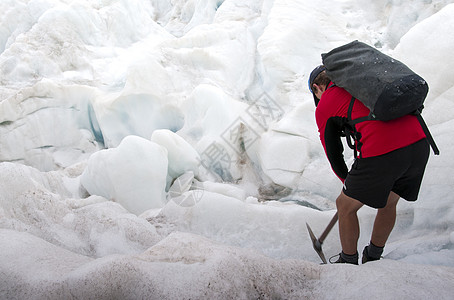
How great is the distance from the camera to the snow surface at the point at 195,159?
1.29 meters

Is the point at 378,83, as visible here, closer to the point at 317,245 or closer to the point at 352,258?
the point at 352,258

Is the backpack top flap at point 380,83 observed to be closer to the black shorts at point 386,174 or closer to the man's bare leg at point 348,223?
the black shorts at point 386,174

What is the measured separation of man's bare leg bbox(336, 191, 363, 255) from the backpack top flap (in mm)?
472

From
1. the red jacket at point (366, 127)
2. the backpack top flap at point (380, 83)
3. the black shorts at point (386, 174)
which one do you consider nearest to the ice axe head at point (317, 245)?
the black shorts at point (386, 174)

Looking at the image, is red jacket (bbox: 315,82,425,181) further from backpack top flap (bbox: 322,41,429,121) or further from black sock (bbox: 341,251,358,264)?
black sock (bbox: 341,251,358,264)

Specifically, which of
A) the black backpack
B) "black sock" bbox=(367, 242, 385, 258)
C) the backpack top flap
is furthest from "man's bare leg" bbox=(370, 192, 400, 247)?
the backpack top flap

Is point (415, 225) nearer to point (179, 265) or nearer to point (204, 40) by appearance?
point (179, 265)

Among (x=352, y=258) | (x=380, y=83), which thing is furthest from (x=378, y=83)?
(x=352, y=258)

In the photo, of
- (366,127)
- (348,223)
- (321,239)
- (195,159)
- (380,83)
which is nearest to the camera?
(380,83)

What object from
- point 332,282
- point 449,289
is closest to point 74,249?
point 332,282

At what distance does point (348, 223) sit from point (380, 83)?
712 mm

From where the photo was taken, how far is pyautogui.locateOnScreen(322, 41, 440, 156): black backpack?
50.5 inches

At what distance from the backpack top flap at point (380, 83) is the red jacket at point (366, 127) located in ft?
0.21

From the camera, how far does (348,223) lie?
1615mm
